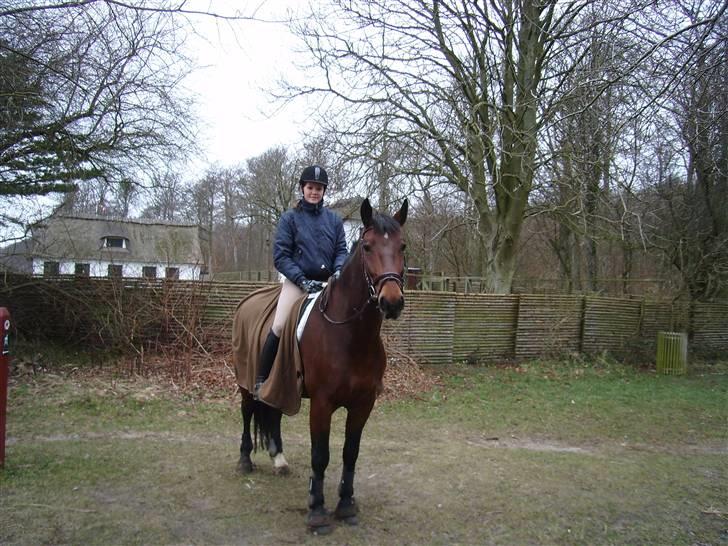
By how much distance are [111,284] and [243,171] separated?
3232cm

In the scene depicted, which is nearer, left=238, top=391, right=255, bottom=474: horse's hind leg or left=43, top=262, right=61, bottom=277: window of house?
left=238, top=391, right=255, bottom=474: horse's hind leg

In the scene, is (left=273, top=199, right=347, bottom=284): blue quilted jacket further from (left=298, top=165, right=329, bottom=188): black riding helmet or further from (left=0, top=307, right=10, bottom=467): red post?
(left=0, top=307, right=10, bottom=467): red post

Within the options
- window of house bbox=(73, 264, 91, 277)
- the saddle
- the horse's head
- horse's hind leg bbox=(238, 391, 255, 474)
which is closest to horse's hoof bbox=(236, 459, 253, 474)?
horse's hind leg bbox=(238, 391, 255, 474)

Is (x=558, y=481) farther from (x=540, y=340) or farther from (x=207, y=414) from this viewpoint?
(x=540, y=340)

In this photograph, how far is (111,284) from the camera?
10.2m

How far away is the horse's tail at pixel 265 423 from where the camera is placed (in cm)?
519

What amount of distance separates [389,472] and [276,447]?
1.21 m

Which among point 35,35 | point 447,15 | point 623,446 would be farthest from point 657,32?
point 447,15

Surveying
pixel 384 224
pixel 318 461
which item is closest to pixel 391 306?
pixel 384 224

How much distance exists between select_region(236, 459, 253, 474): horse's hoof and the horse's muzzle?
2829mm

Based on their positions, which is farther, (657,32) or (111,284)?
(111,284)

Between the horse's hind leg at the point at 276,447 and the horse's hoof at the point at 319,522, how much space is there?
4.23ft

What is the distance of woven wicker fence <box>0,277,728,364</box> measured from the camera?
1013 cm

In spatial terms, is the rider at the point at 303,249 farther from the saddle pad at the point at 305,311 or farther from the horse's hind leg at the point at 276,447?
the horse's hind leg at the point at 276,447
